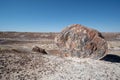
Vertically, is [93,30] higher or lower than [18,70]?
higher

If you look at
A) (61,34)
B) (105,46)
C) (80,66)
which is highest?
(61,34)

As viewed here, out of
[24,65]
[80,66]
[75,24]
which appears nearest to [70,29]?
[75,24]

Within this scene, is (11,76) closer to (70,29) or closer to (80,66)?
(80,66)

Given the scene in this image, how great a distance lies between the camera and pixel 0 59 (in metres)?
9.45

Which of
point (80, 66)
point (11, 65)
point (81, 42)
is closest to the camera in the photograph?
point (11, 65)

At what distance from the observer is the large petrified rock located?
13117mm

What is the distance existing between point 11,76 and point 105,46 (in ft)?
27.9

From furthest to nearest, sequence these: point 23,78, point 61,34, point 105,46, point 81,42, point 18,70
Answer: point 61,34 < point 81,42 < point 105,46 < point 18,70 < point 23,78

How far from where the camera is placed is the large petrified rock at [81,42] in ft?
43.0

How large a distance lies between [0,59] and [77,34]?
24.2 feet

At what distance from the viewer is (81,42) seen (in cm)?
1384

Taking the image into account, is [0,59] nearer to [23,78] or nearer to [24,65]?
[24,65]

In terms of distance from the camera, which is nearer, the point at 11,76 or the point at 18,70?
the point at 11,76

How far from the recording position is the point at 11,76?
745 centimetres
